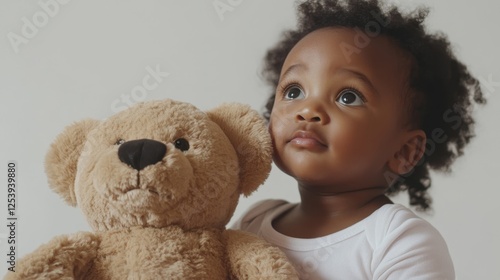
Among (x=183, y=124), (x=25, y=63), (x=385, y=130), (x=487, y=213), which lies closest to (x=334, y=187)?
(x=385, y=130)

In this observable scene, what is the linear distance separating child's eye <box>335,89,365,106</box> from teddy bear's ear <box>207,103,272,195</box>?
14 centimetres

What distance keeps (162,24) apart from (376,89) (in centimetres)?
69

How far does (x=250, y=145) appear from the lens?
783 mm

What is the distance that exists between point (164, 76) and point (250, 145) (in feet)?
2.18

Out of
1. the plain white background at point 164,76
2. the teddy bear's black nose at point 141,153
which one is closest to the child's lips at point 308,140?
the teddy bear's black nose at point 141,153

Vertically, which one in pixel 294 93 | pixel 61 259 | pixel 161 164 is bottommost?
pixel 61 259

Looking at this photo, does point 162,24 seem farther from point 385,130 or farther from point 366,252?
point 366,252

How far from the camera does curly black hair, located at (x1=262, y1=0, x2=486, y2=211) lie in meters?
0.95

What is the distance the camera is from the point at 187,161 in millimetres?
687

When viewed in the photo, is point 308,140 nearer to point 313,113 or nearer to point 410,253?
point 313,113

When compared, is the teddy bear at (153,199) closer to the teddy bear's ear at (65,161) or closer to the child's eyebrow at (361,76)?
the teddy bear's ear at (65,161)

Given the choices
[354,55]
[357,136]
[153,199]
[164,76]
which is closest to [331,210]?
[357,136]

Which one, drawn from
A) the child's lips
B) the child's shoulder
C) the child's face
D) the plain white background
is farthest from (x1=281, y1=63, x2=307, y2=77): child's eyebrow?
the plain white background

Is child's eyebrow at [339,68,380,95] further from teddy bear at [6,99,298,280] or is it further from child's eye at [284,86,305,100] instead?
teddy bear at [6,99,298,280]
